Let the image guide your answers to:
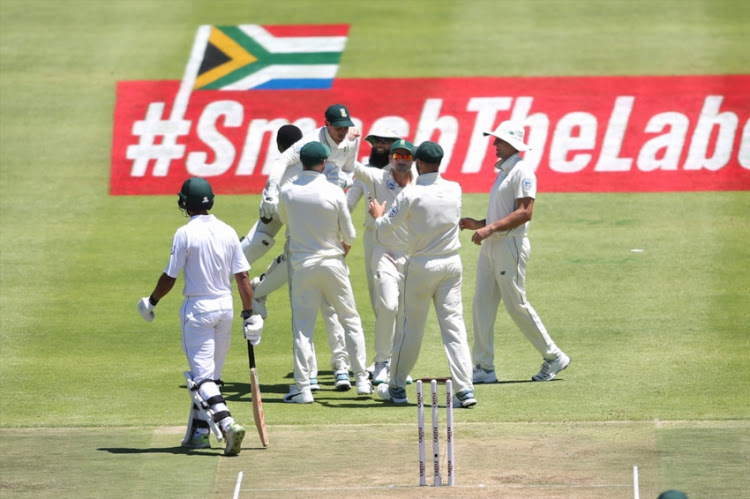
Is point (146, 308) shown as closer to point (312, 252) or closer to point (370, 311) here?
point (312, 252)

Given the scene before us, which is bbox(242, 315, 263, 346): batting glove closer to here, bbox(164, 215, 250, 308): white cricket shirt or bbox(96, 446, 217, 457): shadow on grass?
bbox(164, 215, 250, 308): white cricket shirt

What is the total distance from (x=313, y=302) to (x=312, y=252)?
45 cm

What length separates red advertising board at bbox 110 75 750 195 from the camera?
720 inches

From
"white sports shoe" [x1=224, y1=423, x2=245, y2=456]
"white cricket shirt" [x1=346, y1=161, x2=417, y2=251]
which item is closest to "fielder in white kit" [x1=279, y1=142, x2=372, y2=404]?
"white cricket shirt" [x1=346, y1=161, x2=417, y2=251]

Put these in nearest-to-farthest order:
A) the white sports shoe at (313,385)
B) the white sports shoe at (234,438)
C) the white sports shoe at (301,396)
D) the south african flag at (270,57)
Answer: the white sports shoe at (234,438)
the white sports shoe at (301,396)
the white sports shoe at (313,385)
the south african flag at (270,57)

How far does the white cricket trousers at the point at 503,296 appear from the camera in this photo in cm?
1127

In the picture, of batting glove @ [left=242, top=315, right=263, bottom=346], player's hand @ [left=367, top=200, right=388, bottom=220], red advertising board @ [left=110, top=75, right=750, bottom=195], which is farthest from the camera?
red advertising board @ [left=110, top=75, right=750, bottom=195]

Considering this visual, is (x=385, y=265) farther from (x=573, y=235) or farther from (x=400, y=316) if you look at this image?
(x=573, y=235)

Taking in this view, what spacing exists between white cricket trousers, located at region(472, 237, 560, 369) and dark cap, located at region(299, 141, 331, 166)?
1.82 m

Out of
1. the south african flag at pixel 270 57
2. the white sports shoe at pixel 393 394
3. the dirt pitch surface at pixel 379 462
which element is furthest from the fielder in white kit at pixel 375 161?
the south african flag at pixel 270 57

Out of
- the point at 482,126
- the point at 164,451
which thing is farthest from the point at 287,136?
the point at 482,126

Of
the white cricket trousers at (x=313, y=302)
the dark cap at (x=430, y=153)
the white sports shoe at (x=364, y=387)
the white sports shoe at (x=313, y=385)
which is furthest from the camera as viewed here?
the white sports shoe at (x=313, y=385)

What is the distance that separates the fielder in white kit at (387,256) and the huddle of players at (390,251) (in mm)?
12

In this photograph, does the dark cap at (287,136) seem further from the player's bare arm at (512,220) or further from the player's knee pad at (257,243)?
the player's bare arm at (512,220)
